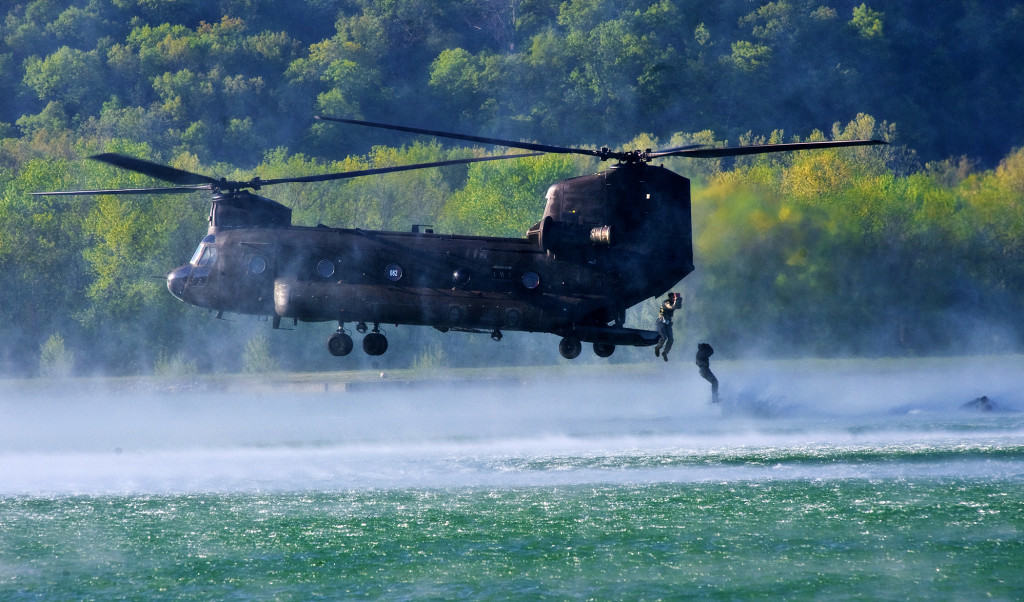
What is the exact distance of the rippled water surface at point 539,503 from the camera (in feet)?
78.5

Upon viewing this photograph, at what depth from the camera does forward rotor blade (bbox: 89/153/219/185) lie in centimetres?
3119

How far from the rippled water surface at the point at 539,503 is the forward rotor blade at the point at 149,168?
695 cm

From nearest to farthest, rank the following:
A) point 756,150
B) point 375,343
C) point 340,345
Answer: point 756,150, point 340,345, point 375,343

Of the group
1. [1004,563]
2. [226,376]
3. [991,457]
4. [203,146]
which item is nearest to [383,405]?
[226,376]

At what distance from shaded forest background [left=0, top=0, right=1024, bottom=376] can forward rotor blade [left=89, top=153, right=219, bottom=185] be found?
1485 inches

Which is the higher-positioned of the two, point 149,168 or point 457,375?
point 149,168

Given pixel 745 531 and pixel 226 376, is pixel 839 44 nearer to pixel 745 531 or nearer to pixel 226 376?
pixel 226 376

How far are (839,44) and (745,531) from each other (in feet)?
469

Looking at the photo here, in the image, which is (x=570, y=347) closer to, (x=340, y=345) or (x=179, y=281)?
(x=340, y=345)

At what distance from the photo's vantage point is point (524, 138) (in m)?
131

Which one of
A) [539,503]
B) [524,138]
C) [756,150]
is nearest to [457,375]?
[539,503]

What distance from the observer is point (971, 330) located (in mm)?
75688

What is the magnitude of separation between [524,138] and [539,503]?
103 m

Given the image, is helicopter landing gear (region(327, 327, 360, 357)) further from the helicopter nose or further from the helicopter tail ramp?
the helicopter tail ramp
